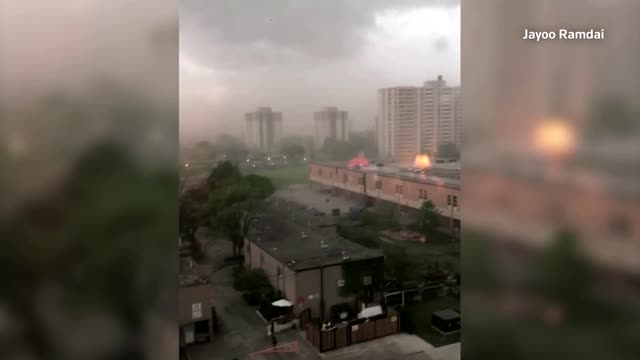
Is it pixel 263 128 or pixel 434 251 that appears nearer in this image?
pixel 263 128

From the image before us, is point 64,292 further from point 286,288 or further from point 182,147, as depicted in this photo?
point 286,288

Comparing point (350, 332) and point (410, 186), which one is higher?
point (410, 186)

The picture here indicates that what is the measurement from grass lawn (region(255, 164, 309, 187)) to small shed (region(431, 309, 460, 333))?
2.75ft

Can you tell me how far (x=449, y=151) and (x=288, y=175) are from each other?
71 cm

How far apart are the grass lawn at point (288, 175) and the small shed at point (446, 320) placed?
838 millimetres

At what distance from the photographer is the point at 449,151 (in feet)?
6.53

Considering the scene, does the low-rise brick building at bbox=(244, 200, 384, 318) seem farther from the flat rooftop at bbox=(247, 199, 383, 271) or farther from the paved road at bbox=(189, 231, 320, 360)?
the paved road at bbox=(189, 231, 320, 360)

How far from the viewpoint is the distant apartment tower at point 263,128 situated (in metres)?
1.72

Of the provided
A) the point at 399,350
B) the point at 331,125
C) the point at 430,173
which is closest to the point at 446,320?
the point at 399,350

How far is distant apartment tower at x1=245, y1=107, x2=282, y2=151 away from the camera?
1720 mm

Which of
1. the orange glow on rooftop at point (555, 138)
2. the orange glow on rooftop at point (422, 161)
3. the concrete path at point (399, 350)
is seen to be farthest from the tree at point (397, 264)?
the orange glow on rooftop at point (555, 138)

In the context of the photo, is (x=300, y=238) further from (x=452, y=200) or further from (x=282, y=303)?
(x=452, y=200)

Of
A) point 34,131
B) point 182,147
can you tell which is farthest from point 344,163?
point 34,131

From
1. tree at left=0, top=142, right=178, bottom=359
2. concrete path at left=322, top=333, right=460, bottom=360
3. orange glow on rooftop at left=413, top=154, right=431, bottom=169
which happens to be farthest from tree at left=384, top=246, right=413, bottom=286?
tree at left=0, top=142, right=178, bottom=359
